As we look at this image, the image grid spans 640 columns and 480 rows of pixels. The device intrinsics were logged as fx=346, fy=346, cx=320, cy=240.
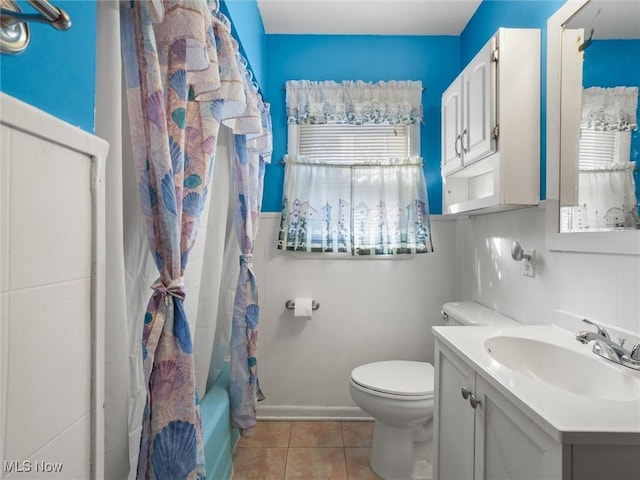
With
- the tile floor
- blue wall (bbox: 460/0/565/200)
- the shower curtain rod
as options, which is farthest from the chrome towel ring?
the tile floor

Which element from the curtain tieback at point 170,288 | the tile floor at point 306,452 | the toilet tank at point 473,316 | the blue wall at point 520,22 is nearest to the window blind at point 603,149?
the blue wall at point 520,22

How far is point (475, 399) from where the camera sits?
96cm

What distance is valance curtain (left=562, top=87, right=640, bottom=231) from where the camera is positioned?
1010mm

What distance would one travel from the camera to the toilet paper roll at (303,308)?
7.18 feet

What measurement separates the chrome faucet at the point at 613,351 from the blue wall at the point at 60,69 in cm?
135

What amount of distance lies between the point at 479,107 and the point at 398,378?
53.8 inches

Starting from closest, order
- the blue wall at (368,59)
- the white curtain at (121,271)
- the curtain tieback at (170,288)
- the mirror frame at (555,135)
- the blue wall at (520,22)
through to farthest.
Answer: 1. the white curtain at (121,271)
2. the curtain tieback at (170,288)
3. the mirror frame at (555,135)
4. the blue wall at (520,22)
5. the blue wall at (368,59)

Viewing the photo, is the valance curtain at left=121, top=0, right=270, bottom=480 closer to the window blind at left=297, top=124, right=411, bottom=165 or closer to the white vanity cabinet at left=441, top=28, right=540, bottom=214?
the white vanity cabinet at left=441, top=28, right=540, bottom=214

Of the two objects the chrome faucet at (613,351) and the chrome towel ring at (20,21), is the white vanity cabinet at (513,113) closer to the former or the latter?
the chrome faucet at (613,351)

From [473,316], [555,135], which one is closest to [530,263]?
[473,316]

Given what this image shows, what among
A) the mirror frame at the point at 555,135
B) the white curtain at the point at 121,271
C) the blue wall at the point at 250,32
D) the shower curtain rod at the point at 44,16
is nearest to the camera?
the shower curtain rod at the point at 44,16

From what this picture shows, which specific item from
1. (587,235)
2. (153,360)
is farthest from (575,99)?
(153,360)

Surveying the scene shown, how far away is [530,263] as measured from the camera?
1.50 metres

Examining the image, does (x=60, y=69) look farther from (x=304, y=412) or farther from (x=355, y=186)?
(x=304, y=412)
